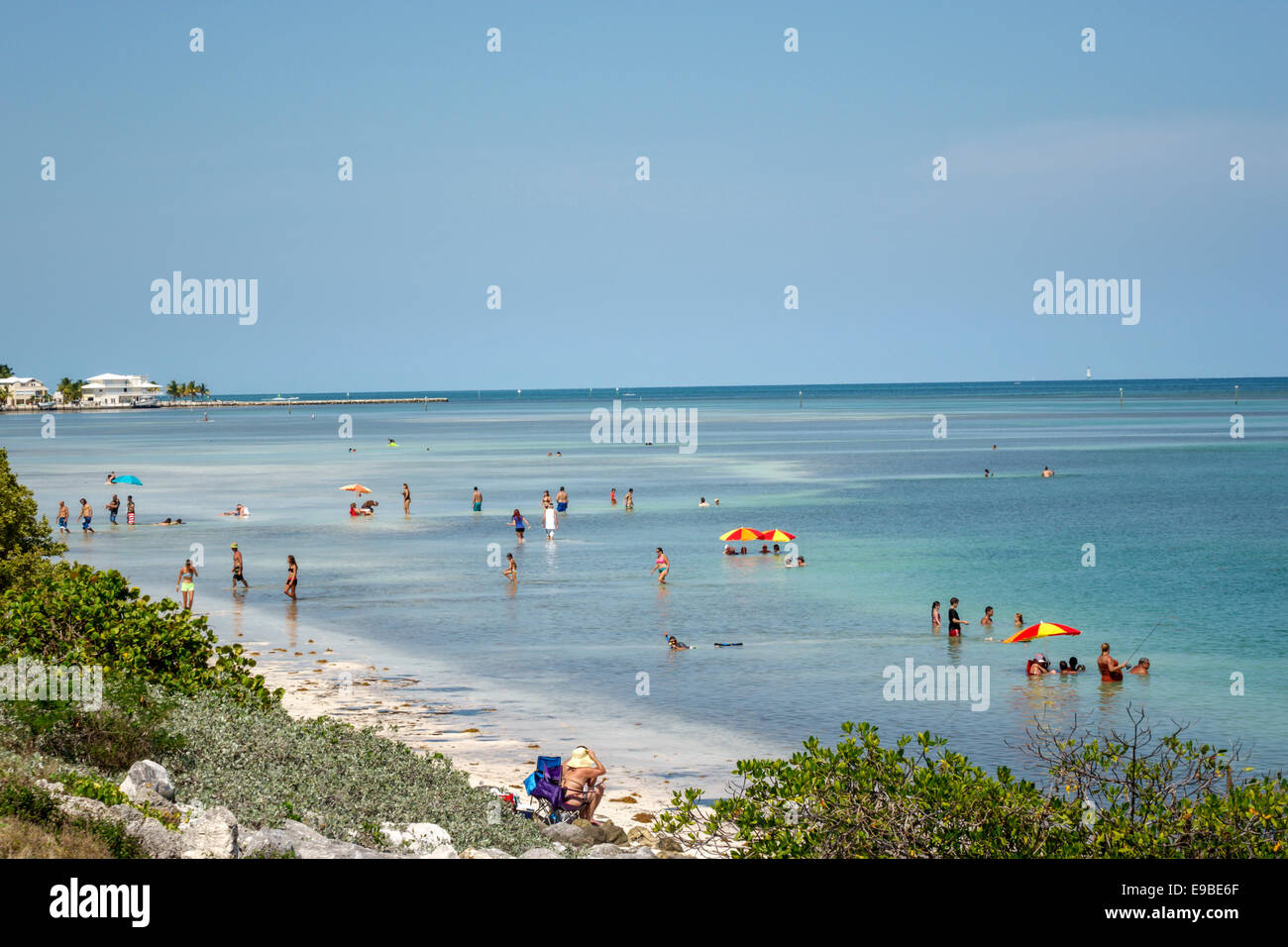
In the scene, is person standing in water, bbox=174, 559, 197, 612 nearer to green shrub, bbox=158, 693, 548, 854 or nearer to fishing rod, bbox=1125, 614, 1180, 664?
green shrub, bbox=158, 693, 548, 854

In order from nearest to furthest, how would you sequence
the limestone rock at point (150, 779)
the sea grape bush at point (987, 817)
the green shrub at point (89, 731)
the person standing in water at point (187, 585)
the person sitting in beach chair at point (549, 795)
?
the sea grape bush at point (987, 817)
the limestone rock at point (150, 779)
the green shrub at point (89, 731)
the person sitting in beach chair at point (549, 795)
the person standing in water at point (187, 585)

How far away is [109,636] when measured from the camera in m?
16.6

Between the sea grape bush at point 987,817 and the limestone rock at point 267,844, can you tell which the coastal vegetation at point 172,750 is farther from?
the sea grape bush at point 987,817

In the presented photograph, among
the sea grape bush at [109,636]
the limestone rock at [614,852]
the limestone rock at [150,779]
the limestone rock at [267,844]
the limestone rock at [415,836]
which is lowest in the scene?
the limestone rock at [614,852]

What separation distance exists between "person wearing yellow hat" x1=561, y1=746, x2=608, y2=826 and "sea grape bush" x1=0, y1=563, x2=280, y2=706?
477 centimetres

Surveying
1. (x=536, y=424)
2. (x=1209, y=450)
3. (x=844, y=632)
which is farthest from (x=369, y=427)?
(x=844, y=632)

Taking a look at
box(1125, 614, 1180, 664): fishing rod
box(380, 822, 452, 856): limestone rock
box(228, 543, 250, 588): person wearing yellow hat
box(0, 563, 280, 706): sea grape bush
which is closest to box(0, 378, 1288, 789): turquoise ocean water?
box(1125, 614, 1180, 664): fishing rod

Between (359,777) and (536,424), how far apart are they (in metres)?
168

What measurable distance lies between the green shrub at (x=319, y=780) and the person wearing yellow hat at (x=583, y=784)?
1.31 metres

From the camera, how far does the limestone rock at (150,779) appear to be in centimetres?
1217

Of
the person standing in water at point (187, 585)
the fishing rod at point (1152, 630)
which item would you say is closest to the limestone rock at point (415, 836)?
the fishing rod at point (1152, 630)

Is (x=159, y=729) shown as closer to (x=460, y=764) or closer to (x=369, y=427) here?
(x=460, y=764)

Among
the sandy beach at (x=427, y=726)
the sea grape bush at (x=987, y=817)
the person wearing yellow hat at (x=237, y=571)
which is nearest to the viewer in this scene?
the sea grape bush at (x=987, y=817)

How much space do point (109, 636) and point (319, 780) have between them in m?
4.71
